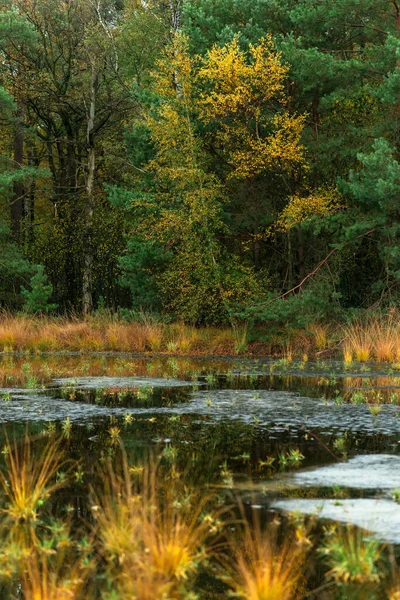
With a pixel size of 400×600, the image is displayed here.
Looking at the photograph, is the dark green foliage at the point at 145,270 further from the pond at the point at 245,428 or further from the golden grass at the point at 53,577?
the golden grass at the point at 53,577

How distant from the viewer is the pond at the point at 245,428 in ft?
24.9

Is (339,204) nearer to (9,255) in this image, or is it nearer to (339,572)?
(9,255)

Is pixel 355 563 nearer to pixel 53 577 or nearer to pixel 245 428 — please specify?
pixel 53 577

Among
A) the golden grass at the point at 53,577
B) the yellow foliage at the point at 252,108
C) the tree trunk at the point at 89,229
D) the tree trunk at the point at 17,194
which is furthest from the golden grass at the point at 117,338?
the golden grass at the point at 53,577

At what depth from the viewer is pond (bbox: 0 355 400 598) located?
24.9ft

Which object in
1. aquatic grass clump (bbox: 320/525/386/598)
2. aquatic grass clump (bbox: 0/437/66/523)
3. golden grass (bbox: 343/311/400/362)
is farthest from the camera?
golden grass (bbox: 343/311/400/362)

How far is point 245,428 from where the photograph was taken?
37.0 ft

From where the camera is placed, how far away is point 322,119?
90.0 feet

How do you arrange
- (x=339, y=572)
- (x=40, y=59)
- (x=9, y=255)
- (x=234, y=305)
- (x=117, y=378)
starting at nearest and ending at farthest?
(x=339, y=572) < (x=117, y=378) < (x=234, y=305) < (x=9, y=255) < (x=40, y=59)

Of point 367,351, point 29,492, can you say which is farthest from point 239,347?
point 29,492

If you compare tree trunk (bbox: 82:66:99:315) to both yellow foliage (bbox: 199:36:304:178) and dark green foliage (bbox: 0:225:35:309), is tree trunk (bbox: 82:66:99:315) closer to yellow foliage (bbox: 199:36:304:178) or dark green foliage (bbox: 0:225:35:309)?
dark green foliage (bbox: 0:225:35:309)

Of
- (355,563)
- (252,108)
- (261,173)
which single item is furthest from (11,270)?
Result: (355,563)

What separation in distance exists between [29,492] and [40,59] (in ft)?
103

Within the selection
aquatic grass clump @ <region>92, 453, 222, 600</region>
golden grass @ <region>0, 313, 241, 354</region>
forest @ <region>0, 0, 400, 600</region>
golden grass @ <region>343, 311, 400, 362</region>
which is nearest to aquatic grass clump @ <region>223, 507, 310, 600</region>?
forest @ <region>0, 0, 400, 600</region>
